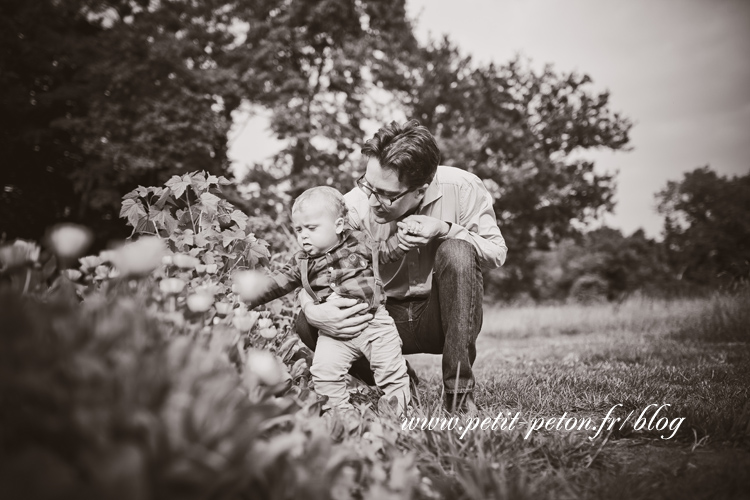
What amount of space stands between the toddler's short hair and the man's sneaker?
3.32 ft

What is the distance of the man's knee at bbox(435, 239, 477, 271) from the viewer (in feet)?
6.85

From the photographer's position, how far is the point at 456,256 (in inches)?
82.7

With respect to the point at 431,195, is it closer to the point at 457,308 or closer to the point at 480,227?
the point at 480,227

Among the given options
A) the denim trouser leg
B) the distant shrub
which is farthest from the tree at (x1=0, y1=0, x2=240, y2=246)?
the distant shrub

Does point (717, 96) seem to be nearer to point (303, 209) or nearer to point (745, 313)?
point (745, 313)

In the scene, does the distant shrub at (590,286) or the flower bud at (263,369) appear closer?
the flower bud at (263,369)

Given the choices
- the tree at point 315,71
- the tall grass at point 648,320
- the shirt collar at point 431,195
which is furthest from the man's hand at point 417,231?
the tree at point 315,71

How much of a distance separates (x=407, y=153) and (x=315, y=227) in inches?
24.3

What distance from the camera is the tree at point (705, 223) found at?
20.4 meters

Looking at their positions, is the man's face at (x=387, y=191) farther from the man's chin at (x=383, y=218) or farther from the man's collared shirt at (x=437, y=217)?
the man's collared shirt at (x=437, y=217)

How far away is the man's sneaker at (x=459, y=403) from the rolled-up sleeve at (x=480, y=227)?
0.68 metres

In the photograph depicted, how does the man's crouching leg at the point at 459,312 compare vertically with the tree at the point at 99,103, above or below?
below

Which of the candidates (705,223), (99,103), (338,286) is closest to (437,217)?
(338,286)

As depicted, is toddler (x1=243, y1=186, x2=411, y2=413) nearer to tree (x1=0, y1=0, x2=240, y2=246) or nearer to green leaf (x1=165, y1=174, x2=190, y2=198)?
green leaf (x1=165, y1=174, x2=190, y2=198)
